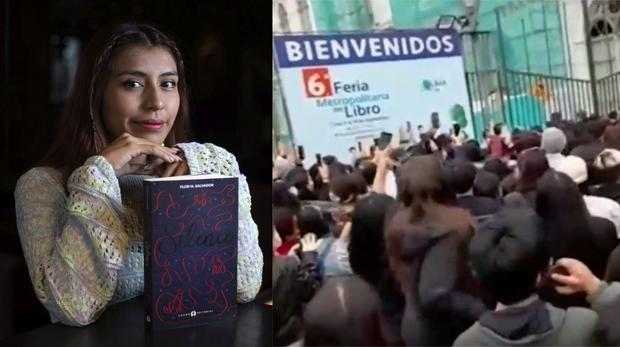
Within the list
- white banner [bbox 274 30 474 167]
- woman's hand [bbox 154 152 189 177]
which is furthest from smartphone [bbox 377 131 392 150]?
woman's hand [bbox 154 152 189 177]

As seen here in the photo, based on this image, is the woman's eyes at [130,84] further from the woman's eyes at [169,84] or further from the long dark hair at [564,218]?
the long dark hair at [564,218]

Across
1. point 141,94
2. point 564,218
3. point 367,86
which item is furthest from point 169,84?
point 564,218

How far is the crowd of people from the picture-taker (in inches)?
38.2

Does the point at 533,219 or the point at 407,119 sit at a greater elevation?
the point at 407,119

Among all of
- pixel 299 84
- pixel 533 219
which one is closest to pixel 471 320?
pixel 533 219

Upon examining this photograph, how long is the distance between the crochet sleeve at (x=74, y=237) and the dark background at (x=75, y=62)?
0.02 m

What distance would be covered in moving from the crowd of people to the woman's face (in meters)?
0.20

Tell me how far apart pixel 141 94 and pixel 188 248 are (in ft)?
0.78

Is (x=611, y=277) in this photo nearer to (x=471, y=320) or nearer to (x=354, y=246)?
(x=471, y=320)

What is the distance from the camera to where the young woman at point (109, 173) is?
969 mm

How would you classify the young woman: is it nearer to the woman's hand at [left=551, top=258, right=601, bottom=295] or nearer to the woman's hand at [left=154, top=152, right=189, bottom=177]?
the woman's hand at [left=154, top=152, right=189, bottom=177]

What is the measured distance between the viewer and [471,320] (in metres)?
0.98

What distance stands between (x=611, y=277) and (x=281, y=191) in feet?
1.58

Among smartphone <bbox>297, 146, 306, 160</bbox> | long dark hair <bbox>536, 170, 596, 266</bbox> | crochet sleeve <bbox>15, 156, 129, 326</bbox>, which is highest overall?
smartphone <bbox>297, 146, 306, 160</bbox>
